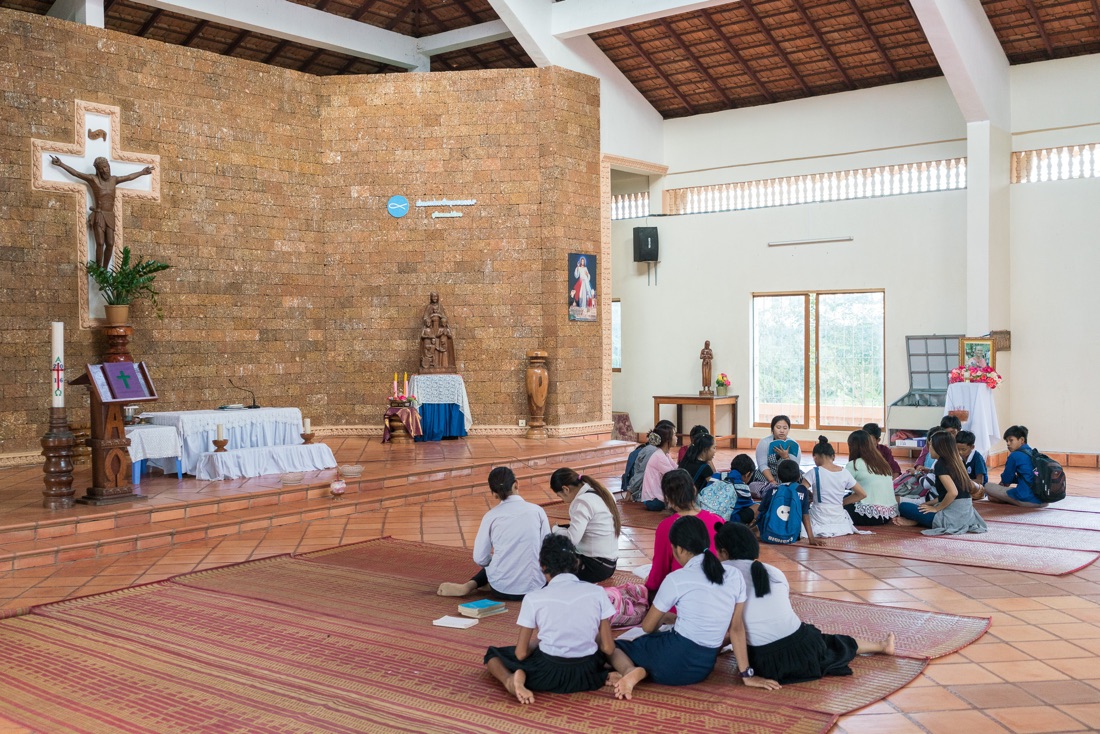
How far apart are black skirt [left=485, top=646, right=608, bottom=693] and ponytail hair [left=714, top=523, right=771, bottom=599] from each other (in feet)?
2.35

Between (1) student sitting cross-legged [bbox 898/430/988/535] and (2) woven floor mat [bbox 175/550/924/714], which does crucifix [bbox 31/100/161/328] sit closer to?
(2) woven floor mat [bbox 175/550/924/714]

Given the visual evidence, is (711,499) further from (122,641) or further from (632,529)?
(122,641)

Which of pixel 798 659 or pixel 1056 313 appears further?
pixel 1056 313

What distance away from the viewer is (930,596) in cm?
549

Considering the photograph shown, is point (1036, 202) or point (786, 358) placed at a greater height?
point (1036, 202)

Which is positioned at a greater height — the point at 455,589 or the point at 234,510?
the point at 234,510

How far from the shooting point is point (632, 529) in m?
7.64

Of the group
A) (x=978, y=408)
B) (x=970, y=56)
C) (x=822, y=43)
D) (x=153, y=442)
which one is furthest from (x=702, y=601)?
(x=822, y=43)

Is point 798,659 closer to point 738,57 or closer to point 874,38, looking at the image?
point 874,38

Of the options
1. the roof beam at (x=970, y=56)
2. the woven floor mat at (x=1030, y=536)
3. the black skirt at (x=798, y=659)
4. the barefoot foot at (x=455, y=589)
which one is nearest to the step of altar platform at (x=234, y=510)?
the barefoot foot at (x=455, y=589)

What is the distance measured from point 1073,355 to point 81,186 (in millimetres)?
11784

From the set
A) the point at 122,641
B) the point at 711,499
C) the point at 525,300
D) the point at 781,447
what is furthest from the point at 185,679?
the point at 525,300

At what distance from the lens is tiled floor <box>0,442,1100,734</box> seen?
3.68 metres

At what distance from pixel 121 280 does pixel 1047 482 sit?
375 inches
